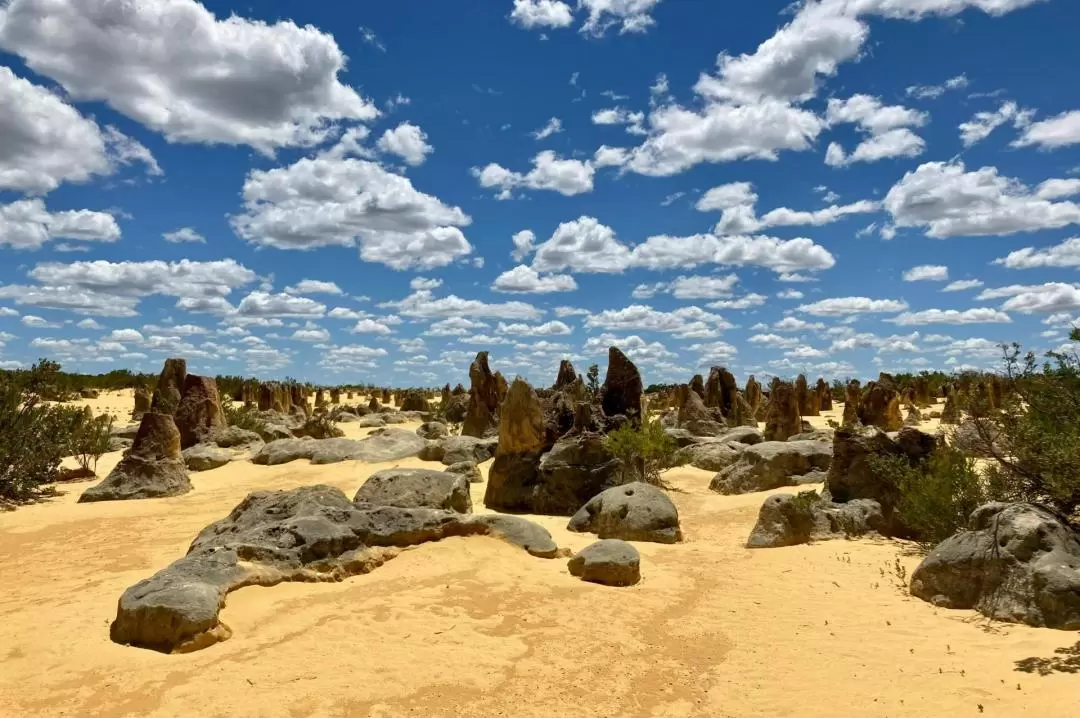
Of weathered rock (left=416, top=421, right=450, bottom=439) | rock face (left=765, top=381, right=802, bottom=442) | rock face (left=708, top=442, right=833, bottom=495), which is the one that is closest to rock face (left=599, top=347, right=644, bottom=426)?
rock face (left=708, top=442, right=833, bottom=495)

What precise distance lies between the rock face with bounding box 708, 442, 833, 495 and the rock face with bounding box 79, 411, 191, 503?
43.1 ft

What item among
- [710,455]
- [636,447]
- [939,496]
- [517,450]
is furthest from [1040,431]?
[710,455]

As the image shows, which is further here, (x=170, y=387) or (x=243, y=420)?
(x=243, y=420)

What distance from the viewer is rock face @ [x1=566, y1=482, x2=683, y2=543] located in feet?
39.8

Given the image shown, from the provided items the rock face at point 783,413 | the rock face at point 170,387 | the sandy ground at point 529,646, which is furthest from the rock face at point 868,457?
the rock face at point 170,387

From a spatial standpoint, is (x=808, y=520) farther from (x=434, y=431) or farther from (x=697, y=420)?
(x=434, y=431)

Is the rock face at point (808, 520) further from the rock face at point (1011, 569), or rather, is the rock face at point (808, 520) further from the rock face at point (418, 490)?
the rock face at point (418, 490)

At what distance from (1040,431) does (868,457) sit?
3766 millimetres

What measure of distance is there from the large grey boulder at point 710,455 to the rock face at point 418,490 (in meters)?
9.33

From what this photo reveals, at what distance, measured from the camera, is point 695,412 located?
27156 mm

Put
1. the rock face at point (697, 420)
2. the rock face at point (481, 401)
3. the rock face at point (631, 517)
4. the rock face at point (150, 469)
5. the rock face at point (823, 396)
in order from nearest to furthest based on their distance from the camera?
1. the rock face at point (631, 517)
2. the rock face at point (150, 469)
3. the rock face at point (481, 401)
4. the rock face at point (697, 420)
5. the rock face at point (823, 396)

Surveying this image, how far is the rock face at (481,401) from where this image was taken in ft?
85.5

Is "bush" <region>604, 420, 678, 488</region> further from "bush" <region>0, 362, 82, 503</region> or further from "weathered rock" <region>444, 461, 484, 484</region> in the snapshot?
"bush" <region>0, 362, 82, 503</region>

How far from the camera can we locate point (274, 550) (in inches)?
335
